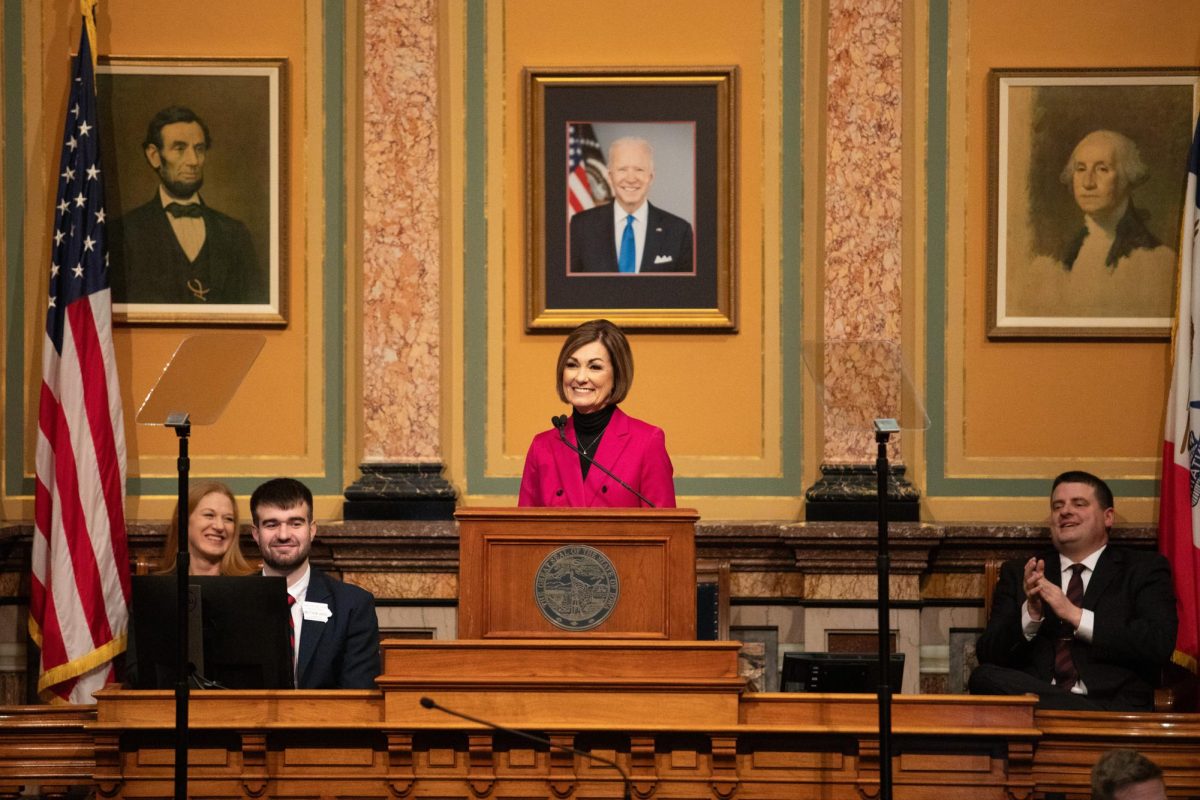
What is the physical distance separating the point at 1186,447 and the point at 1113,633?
115cm

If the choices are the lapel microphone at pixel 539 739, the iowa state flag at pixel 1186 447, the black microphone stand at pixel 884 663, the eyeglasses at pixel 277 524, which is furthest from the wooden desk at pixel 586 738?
the iowa state flag at pixel 1186 447

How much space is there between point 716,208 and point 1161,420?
214cm

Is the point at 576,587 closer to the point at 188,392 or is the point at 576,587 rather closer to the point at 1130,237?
the point at 188,392

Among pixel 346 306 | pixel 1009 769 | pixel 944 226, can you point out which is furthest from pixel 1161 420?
pixel 346 306

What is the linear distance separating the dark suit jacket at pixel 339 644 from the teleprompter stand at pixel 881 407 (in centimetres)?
160

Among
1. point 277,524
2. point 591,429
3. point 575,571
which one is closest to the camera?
point 575,571

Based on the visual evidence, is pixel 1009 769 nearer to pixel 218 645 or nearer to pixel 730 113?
pixel 218 645

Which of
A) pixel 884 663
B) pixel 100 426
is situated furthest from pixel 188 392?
pixel 884 663

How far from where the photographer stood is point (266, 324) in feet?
22.9

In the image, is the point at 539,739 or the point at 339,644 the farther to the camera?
the point at 339,644

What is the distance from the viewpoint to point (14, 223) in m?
7.00

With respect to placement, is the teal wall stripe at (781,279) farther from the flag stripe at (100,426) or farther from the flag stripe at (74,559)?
the flag stripe at (74,559)

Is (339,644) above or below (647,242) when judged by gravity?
below

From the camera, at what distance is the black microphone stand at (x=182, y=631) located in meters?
4.11
